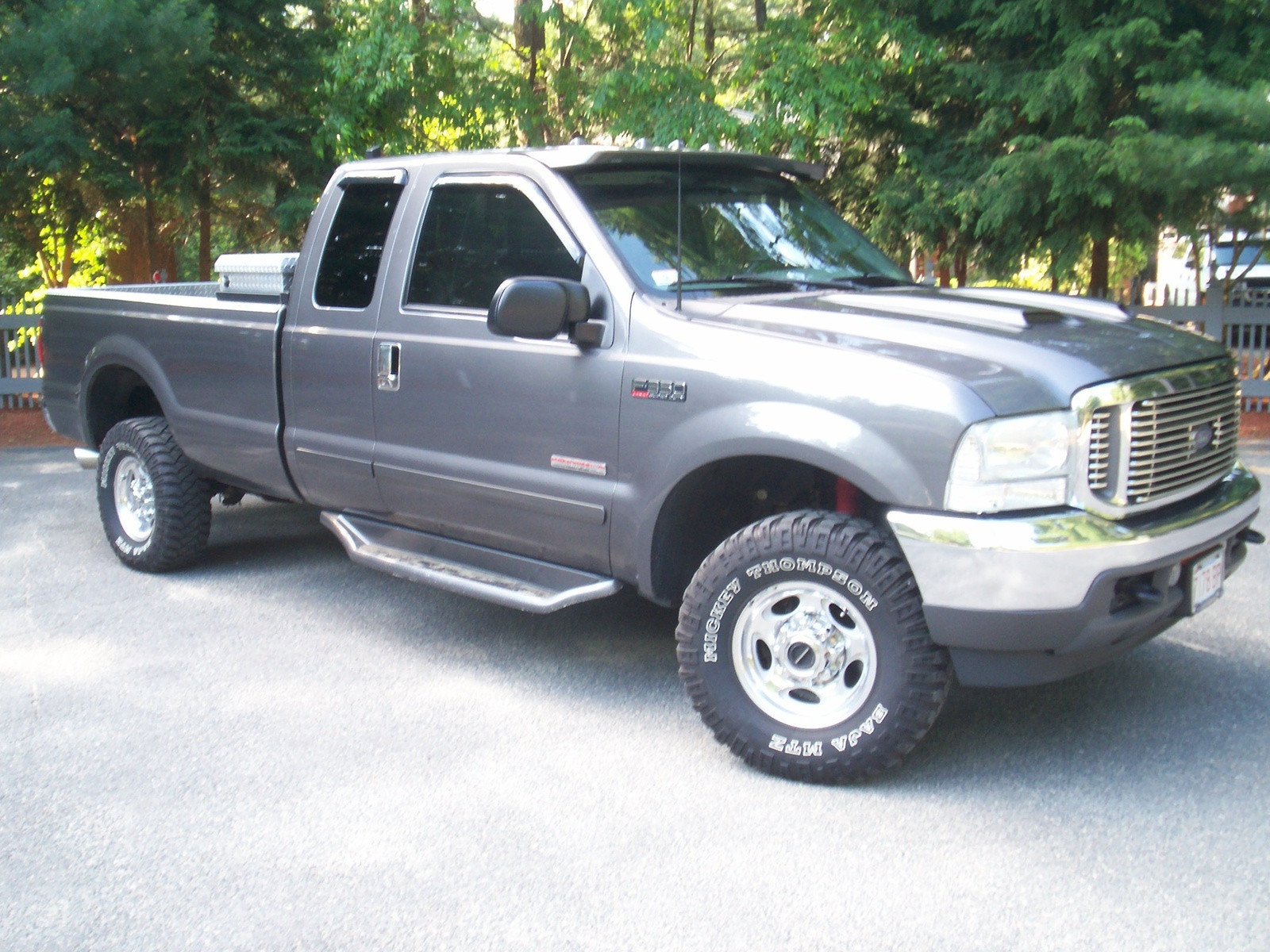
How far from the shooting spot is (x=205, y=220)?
14.2 metres

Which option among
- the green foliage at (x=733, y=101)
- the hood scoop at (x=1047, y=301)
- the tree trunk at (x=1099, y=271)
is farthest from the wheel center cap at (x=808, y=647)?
the tree trunk at (x=1099, y=271)

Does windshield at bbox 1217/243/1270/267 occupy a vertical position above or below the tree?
below

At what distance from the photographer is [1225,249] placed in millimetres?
13242

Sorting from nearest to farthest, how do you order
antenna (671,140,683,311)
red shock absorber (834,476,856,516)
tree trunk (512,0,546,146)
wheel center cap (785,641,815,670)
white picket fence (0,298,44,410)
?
1. wheel center cap (785,641,815,670)
2. red shock absorber (834,476,856,516)
3. antenna (671,140,683,311)
4. tree trunk (512,0,546,146)
5. white picket fence (0,298,44,410)

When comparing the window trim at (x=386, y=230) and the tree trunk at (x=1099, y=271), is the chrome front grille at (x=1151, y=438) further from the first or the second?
the tree trunk at (x=1099, y=271)

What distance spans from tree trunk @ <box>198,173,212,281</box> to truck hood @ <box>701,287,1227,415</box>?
10.2m

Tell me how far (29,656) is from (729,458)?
122 inches

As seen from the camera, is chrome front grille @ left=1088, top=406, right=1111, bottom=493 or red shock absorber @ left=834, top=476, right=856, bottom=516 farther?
red shock absorber @ left=834, top=476, right=856, bottom=516

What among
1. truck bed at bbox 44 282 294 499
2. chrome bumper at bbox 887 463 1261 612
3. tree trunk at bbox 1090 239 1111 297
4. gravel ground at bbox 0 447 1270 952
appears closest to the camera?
gravel ground at bbox 0 447 1270 952

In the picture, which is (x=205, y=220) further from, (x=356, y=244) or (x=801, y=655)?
(x=801, y=655)

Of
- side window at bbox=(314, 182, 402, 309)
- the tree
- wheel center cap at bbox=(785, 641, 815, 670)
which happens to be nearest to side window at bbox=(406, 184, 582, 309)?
side window at bbox=(314, 182, 402, 309)

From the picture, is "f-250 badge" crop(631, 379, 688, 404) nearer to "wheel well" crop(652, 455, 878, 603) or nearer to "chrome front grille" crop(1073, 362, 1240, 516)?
"wheel well" crop(652, 455, 878, 603)

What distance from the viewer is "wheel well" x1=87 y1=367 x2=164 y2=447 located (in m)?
6.83

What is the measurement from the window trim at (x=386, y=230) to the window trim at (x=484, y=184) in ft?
0.48
